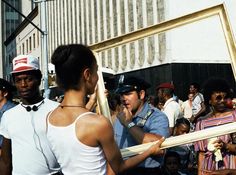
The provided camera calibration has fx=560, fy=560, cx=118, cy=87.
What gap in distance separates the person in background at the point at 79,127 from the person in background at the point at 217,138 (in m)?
0.98

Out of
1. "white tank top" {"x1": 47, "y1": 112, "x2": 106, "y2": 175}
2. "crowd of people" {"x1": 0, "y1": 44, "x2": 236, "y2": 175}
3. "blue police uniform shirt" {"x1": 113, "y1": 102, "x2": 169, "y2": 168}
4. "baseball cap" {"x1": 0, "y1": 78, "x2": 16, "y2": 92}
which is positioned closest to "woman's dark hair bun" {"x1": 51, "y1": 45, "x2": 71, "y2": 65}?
"crowd of people" {"x1": 0, "y1": 44, "x2": 236, "y2": 175}

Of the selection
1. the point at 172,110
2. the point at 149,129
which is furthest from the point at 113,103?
the point at 172,110

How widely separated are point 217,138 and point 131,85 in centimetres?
74

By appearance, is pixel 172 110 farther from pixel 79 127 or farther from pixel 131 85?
pixel 79 127

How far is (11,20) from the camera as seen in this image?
87.8 m

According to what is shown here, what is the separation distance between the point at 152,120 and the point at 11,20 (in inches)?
3390

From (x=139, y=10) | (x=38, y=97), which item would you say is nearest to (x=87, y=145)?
(x=38, y=97)

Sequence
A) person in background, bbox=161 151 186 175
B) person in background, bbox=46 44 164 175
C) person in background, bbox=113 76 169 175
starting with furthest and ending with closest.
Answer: person in background, bbox=161 151 186 175 < person in background, bbox=113 76 169 175 < person in background, bbox=46 44 164 175

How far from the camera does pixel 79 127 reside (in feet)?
9.18

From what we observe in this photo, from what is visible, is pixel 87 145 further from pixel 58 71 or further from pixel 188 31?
pixel 188 31

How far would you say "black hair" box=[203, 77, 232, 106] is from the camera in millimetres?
3966

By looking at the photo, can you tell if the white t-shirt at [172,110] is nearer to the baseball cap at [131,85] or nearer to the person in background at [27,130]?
the baseball cap at [131,85]

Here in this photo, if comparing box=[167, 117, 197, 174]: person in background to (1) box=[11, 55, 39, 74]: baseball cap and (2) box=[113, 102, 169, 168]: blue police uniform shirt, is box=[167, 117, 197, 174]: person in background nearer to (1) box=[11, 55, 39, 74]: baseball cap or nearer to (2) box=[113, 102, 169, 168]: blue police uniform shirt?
(2) box=[113, 102, 169, 168]: blue police uniform shirt

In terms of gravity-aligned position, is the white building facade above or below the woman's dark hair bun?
above
